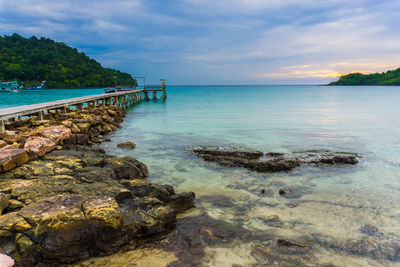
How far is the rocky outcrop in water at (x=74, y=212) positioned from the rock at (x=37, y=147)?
36 cm

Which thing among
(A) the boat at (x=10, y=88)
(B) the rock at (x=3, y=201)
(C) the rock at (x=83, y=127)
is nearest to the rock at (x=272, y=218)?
(B) the rock at (x=3, y=201)

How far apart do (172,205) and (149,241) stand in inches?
46.1

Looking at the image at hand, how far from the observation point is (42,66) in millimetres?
99625

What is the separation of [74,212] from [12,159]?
289 centimetres

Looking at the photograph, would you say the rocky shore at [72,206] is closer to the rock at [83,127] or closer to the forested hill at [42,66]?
the rock at [83,127]

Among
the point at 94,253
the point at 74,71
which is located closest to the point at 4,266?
the point at 94,253

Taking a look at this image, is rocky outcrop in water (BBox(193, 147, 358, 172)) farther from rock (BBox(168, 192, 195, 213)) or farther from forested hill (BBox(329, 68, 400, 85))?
forested hill (BBox(329, 68, 400, 85))

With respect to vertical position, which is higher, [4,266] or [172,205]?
[4,266]

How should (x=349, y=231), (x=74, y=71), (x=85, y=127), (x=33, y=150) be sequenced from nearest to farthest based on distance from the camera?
(x=349, y=231) → (x=33, y=150) → (x=85, y=127) → (x=74, y=71)

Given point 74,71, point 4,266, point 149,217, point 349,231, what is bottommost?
point 349,231

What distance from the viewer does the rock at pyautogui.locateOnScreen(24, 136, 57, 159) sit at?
6309mm

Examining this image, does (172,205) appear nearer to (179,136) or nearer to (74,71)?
(179,136)

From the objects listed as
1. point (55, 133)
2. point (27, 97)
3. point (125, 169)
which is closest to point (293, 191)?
point (125, 169)

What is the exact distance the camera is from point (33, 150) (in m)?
6.36
